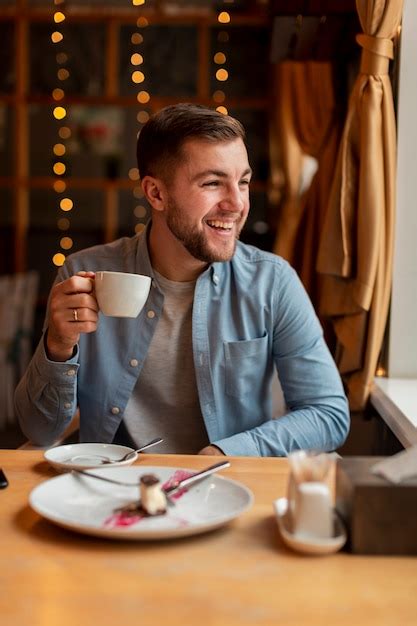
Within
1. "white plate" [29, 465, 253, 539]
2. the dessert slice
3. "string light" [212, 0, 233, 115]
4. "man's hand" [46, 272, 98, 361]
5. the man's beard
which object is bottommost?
"white plate" [29, 465, 253, 539]

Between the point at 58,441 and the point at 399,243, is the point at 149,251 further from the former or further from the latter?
the point at 399,243

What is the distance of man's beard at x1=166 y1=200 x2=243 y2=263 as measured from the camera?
2012mm

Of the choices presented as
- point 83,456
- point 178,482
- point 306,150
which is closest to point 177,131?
point 83,456

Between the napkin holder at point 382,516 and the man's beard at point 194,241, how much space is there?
947 millimetres

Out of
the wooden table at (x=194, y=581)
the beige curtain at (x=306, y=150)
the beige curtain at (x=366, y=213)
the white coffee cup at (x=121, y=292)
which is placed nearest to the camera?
the wooden table at (x=194, y=581)

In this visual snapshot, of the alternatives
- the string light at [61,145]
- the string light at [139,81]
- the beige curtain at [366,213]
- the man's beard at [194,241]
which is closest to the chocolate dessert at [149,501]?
the man's beard at [194,241]

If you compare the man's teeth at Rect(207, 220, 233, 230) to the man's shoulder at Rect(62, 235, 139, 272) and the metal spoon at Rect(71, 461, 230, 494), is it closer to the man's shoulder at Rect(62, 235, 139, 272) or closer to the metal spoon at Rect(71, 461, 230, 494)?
the man's shoulder at Rect(62, 235, 139, 272)

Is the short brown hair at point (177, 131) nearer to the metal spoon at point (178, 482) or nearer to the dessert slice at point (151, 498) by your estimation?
the metal spoon at point (178, 482)

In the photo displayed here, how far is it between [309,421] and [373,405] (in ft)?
2.35

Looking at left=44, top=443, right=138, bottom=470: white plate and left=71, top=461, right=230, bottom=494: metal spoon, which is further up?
left=71, top=461, right=230, bottom=494: metal spoon

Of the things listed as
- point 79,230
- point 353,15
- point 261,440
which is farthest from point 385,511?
point 79,230

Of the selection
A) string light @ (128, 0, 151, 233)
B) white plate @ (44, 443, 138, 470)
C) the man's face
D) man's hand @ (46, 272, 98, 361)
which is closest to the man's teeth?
the man's face

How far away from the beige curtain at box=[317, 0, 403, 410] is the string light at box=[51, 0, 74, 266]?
428 centimetres

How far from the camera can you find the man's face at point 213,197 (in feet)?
6.59
